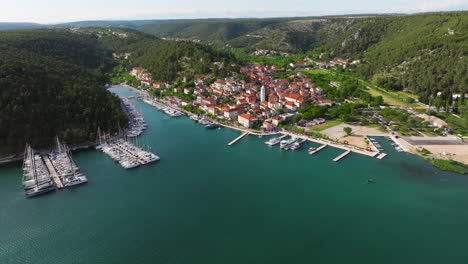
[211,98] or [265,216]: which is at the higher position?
[211,98]

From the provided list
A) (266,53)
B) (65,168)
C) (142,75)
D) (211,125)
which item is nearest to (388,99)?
(211,125)

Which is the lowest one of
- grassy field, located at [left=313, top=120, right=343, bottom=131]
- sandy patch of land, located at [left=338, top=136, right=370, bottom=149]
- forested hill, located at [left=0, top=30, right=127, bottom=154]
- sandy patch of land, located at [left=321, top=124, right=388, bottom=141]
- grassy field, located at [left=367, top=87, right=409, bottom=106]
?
sandy patch of land, located at [left=338, top=136, right=370, bottom=149]

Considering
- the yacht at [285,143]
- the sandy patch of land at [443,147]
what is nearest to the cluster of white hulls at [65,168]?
the yacht at [285,143]

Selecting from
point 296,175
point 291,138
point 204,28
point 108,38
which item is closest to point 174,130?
point 291,138

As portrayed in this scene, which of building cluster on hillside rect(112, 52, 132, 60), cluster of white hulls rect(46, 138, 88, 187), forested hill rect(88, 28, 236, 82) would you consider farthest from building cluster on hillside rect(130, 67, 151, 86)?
cluster of white hulls rect(46, 138, 88, 187)

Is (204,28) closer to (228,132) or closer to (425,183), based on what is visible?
(228,132)

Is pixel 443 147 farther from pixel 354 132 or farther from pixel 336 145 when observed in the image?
pixel 336 145

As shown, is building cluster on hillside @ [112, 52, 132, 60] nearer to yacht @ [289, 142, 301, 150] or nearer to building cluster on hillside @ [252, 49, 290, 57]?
building cluster on hillside @ [252, 49, 290, 57]

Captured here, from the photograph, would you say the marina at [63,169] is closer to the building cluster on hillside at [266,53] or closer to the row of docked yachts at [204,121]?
the row of docked yachts at [204,121]
